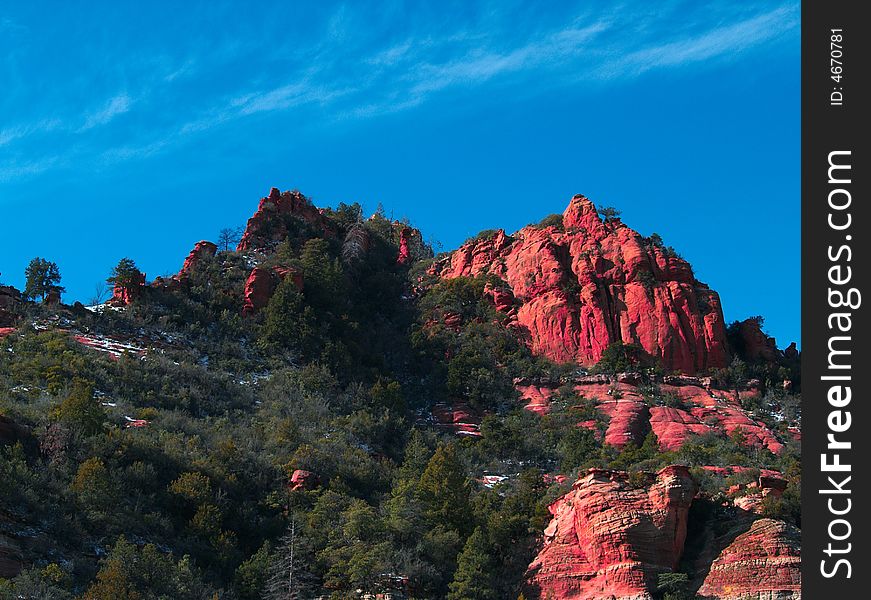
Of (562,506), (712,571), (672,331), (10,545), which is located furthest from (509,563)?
(672,331)

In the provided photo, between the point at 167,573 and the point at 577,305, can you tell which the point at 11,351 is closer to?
the point at 167,573

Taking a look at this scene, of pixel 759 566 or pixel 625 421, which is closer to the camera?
pixel 759 566

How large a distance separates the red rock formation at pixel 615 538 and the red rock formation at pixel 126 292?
3655 cm

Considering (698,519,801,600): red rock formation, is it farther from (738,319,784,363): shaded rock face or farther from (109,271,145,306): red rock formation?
(109,271,145,306): red rock formation

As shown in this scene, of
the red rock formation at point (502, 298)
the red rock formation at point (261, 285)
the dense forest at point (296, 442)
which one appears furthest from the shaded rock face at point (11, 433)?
the red rock formation at point (502, 298)

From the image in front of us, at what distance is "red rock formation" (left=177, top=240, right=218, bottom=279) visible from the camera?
243 ft

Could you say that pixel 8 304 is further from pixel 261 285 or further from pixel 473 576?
pixel 473 576

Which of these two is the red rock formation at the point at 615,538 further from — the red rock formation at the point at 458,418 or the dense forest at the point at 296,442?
the red rock formation at the point at 458,418

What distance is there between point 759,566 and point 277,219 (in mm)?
55232

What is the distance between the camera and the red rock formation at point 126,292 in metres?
67.7

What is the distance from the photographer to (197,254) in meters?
76.5

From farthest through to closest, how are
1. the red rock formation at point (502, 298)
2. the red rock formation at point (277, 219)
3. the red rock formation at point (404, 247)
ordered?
the red rock formation at point (404, 247) → the red rock formation at point (277, 219) → the red rock formation at point (502, 298)

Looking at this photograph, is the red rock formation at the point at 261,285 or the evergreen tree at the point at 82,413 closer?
the evergreen tree at the point at 82,413

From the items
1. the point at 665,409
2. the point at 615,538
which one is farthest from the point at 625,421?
the point at 615,538
